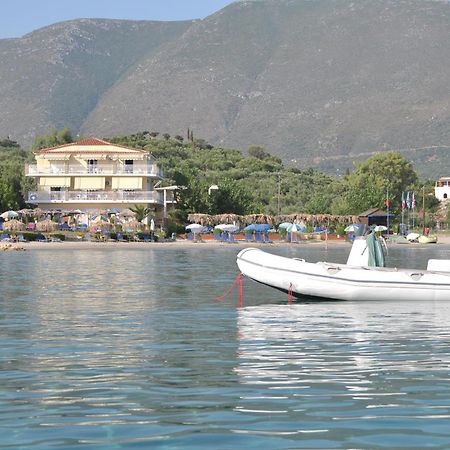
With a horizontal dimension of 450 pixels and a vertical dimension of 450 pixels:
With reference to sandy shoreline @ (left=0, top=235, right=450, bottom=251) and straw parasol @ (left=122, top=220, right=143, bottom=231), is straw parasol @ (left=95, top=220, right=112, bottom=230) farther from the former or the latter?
sandy shoreline @ (left=0, top=235, right=450, bottom=251)

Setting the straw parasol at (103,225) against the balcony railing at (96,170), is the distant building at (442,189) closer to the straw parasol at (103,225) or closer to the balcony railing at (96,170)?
the balcony railing at (96,170)

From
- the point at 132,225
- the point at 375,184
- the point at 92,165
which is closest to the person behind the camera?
the point at 132,225

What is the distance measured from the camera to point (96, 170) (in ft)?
301

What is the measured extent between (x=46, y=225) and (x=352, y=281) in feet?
174

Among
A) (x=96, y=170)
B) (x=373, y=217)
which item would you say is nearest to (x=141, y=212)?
(x=96, y=170)

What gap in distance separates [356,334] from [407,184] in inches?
5066

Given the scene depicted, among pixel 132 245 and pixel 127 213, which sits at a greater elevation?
pixel 127 213

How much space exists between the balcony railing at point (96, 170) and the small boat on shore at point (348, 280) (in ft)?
213

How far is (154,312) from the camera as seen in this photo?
81.8 feet

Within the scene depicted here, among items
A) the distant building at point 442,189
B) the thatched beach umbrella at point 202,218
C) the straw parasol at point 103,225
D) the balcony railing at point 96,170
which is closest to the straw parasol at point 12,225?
the straw parasol at point 103,225

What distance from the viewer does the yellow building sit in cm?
8950

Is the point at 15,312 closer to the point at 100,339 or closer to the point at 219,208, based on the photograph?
the point at 100,339

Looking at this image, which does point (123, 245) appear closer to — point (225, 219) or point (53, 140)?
point (225, 219)

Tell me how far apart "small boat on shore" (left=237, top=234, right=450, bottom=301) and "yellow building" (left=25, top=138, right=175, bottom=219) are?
62.4 metres
